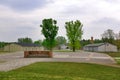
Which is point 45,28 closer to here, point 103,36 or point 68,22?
point 68,22

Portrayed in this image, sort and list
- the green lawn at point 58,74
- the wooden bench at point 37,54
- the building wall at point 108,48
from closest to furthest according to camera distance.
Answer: the green lawn at point 58,74, the wooden bench at point 37,54, the building wall at point 108,48

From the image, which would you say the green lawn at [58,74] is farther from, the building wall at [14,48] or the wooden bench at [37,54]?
the building wall at [14,48]

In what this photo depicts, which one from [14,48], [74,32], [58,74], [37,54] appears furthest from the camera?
[14,48]

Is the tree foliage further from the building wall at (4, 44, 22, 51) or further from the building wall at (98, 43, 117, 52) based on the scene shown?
the building wall at (4, 44, 22, 51)

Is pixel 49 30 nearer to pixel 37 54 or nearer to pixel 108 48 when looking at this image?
pixel 108 48

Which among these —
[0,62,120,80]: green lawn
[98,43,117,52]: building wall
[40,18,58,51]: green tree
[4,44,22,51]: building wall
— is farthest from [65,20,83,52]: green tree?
[0,62,120,80]: green lawn

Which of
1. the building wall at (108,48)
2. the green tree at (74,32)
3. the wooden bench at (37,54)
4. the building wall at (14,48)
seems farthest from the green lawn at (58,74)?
the building wall at (14,48)

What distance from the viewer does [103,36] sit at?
5182 inches

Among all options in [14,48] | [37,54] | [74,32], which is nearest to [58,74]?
[37,54]

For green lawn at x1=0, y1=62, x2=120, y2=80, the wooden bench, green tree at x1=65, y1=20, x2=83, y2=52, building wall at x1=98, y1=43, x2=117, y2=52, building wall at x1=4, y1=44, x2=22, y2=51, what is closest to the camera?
green lawn at x1=0, y1=62, x2=120, y2=80

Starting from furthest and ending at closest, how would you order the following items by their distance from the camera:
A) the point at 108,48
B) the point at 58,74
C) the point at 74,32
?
1. the point at 108,48
2. the point at 74,32
3. the point at 58,74

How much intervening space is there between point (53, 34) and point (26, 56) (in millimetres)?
51756

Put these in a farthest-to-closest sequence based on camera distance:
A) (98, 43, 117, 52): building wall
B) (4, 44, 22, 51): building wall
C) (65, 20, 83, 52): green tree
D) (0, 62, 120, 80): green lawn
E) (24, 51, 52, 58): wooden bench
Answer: (4, 44, 22, 51): building wall
(98, 43, 117, 52): building wall
(65, 20, 83, 52): green tree
(24, 51, 52, 58): wooden bench
(0, 62, 120, 80): green lawn

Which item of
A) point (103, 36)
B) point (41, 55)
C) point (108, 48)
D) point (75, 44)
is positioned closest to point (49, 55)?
point (41, 55)
